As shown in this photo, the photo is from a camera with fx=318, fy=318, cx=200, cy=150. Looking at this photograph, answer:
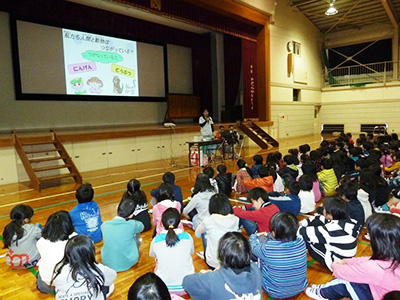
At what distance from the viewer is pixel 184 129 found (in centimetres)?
936

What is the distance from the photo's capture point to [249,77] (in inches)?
482

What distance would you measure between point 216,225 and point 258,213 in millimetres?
599

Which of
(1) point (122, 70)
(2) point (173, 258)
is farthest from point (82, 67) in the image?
(2) point (173, 258)

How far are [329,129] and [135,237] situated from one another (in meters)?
15.5

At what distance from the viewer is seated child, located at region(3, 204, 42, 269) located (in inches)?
103

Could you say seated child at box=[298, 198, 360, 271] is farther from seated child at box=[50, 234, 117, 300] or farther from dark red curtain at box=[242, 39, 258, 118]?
dark red curtain at box=[242, 39, 258, 118]

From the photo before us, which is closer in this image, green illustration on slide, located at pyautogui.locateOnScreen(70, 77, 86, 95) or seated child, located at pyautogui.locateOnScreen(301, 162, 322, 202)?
seated child, located at pyautogui.locateOnScreen(301, 162, 322, 202)

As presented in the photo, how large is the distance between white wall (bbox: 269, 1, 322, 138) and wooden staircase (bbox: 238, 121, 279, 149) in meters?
1.24

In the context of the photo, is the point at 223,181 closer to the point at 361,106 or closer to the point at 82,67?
the point at 82,67

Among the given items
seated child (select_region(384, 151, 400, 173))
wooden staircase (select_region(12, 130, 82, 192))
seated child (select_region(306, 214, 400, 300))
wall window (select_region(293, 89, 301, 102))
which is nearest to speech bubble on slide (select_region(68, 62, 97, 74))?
wooden staircase (select_region(12, 130, 82, 192))

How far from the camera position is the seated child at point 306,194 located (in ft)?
11.9

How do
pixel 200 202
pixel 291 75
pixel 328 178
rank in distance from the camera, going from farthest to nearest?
pixel 291 75, pixel 328 178, pixel 200 202

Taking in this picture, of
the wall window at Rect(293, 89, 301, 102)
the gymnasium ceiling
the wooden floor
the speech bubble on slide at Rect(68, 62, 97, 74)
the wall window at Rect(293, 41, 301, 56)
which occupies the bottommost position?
the wooden floor

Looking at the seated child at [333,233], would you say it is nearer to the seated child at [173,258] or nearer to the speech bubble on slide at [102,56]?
the seated child at [173,258]
